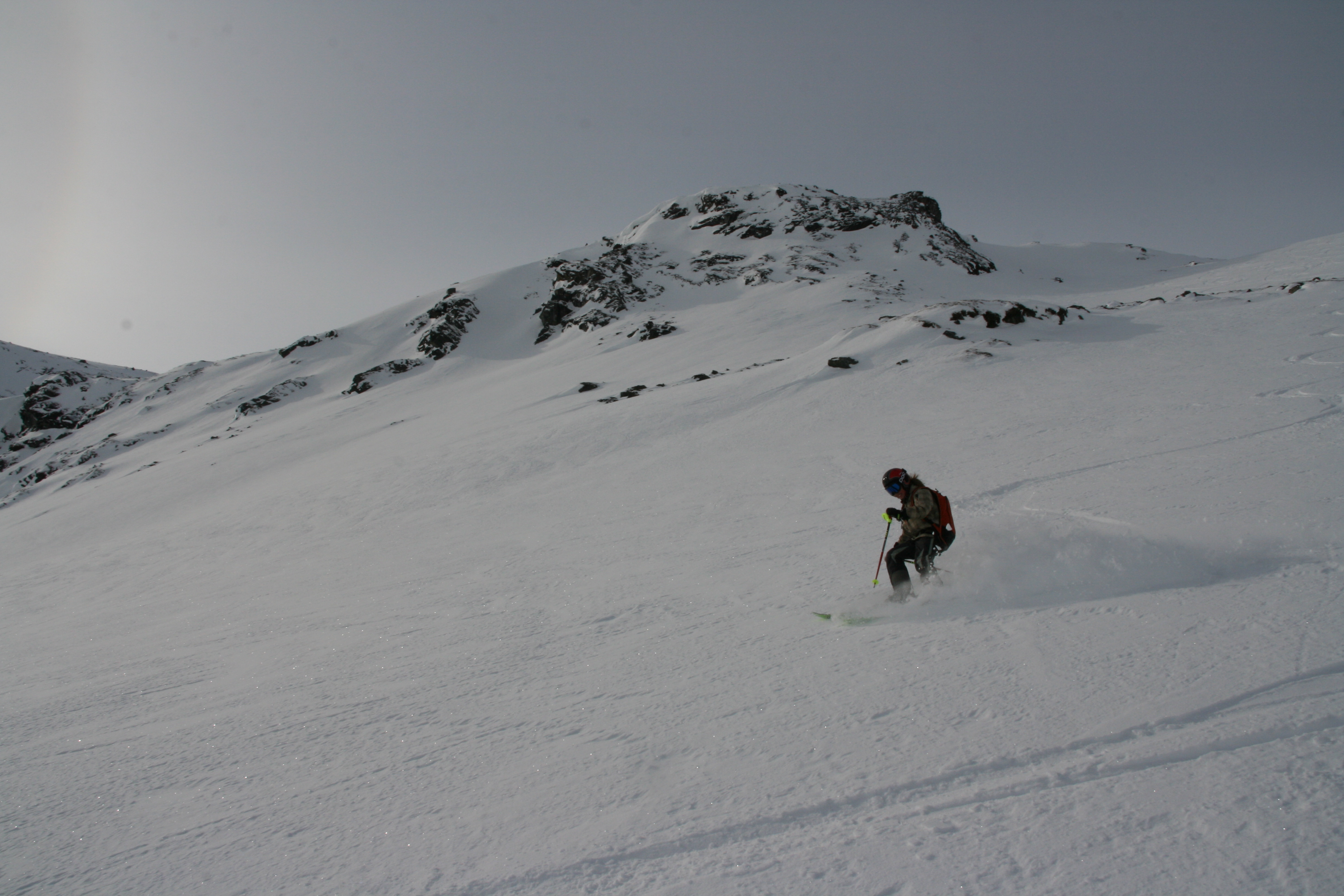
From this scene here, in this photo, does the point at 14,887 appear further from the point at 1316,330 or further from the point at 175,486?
the point at 175,486

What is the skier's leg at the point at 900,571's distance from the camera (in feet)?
17.9

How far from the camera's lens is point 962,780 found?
2930mm

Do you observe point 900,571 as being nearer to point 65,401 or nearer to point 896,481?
point 896,481

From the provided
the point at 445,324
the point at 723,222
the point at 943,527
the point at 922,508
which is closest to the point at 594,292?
the point at 445,324

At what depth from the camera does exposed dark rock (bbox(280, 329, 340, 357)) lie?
193ft

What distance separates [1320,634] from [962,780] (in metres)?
2.55

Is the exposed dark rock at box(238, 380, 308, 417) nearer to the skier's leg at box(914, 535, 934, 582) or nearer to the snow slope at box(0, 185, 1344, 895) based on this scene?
the snow slope at box(0, 185, 1344, 895)

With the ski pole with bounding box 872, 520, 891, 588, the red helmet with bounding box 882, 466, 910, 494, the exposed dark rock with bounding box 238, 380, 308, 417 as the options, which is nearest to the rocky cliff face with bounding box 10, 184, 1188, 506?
the exposed dark rock with bounding box 238, 380, 308, 417

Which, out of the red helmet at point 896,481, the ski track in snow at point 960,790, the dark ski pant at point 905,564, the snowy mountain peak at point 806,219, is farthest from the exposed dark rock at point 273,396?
the ski track in snow at point 960,790

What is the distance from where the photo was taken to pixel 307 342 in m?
59.8

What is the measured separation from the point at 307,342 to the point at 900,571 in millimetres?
66600

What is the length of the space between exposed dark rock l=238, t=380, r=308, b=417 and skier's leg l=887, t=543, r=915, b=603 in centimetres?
5251

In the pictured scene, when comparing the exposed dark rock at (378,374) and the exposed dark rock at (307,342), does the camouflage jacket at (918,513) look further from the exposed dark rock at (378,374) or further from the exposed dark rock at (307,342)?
the exposed dark rock at (307,342)

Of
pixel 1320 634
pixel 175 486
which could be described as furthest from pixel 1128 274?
pixel 175 486
